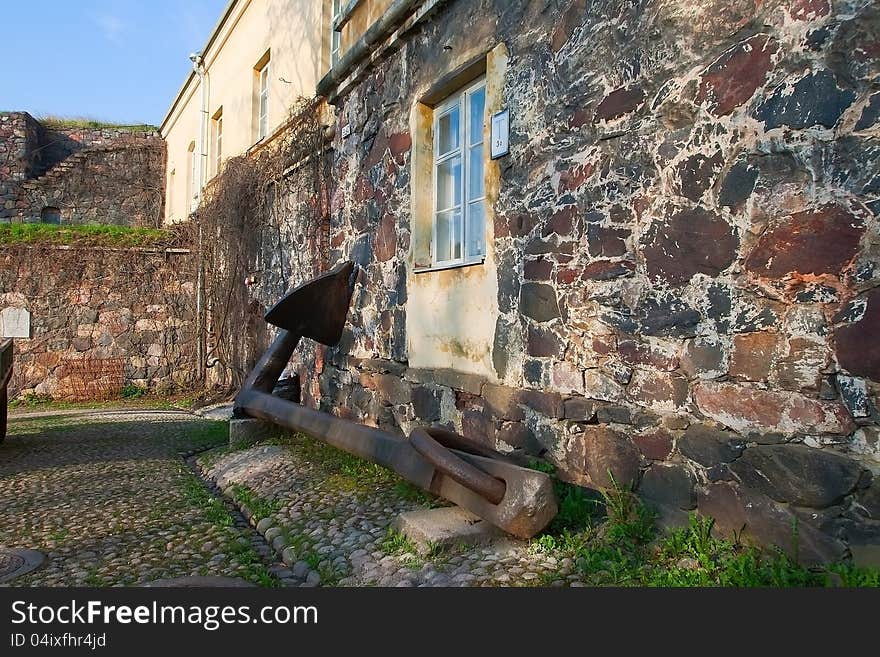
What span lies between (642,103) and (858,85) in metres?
0.92

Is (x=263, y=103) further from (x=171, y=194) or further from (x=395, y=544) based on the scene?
(x=395, y=544)

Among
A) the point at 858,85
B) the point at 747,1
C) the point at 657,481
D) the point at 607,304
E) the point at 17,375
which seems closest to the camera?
the point at 858,85

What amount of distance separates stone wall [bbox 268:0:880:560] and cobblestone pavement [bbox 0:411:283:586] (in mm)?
1618

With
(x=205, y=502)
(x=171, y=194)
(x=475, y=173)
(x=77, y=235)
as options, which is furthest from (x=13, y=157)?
(x=475, y=173)

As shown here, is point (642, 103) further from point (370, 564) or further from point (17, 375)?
point (17, 375)

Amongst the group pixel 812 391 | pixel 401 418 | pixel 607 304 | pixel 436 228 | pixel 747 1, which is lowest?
pixel 401 418

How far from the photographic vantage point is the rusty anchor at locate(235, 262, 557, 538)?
2686 mm

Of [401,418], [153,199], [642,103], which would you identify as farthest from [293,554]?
[153,199]

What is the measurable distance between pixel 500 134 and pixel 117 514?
332 centimetres

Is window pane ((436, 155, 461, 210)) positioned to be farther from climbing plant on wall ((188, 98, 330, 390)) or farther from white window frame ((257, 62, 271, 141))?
white window frame ((257, 62, 271, 141))

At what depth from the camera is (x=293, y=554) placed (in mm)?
3188

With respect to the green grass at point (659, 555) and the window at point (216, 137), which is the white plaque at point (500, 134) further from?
the window at point (216, 137)

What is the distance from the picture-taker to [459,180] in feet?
15.0

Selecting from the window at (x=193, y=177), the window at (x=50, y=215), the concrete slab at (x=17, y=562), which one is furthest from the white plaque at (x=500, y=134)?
the window at (x=50, y=215)
